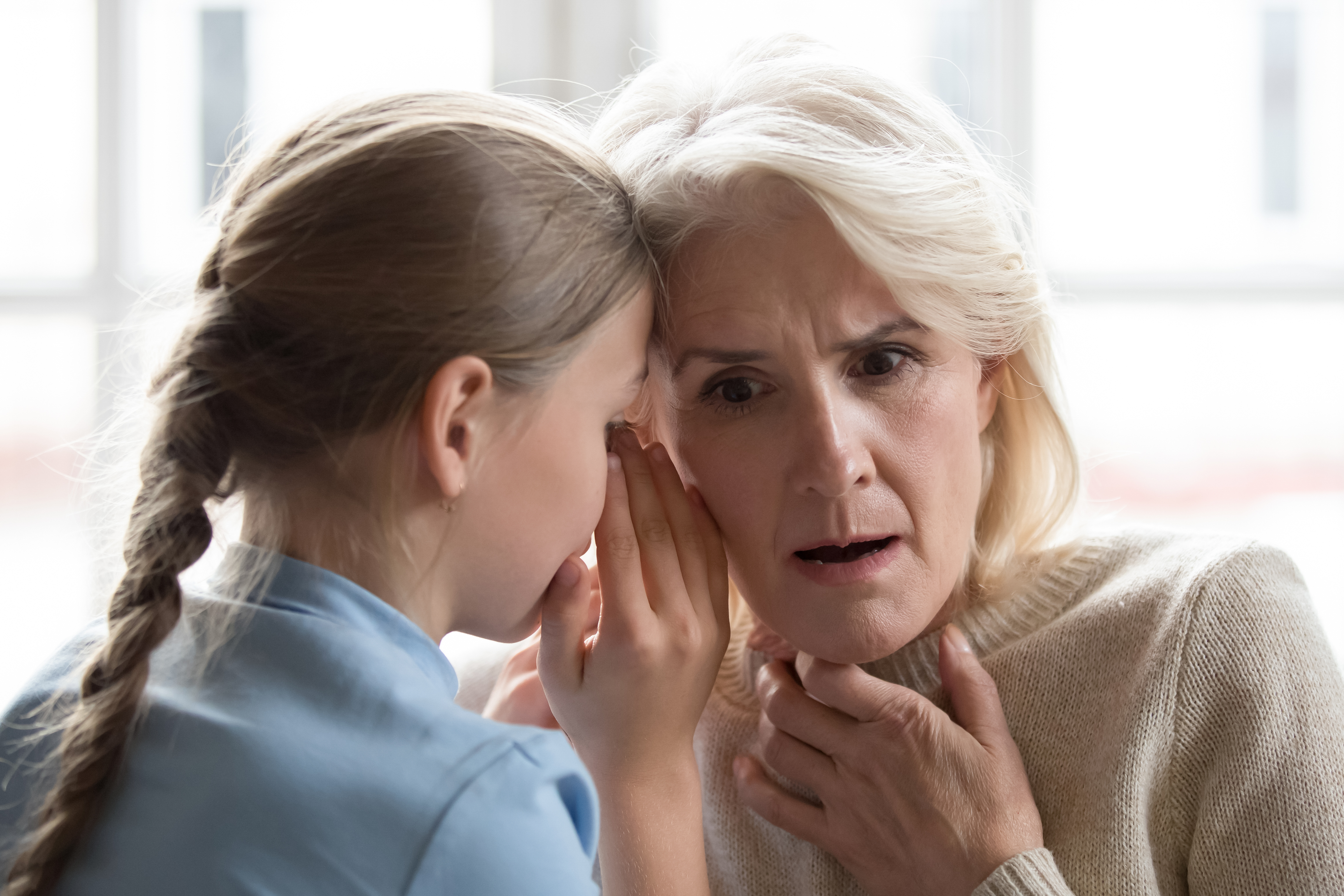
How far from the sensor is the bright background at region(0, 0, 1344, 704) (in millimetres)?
2496

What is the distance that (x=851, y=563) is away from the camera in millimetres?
1106

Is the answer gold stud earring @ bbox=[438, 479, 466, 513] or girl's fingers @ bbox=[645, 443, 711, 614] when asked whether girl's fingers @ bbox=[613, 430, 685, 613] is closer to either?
girl's fingers @ bbox=[645, 443, 711, 614]

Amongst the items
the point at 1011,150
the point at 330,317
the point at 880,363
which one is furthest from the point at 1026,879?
the point at 1011,150

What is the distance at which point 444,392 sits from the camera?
2.87 ft

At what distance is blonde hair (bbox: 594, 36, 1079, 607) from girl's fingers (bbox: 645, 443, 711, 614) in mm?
226

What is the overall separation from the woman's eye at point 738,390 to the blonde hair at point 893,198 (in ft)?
0.47

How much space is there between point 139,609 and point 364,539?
176 mm

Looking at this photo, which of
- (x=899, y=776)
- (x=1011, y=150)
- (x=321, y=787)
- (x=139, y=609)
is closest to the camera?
(x=321, y=787)

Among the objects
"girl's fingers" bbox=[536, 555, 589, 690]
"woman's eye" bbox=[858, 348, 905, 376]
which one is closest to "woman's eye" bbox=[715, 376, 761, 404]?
"woman's eye" bbox=[858, 348, 905, 376]

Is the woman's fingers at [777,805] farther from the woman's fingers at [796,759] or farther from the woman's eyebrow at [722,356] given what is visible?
the woman's eyebrow at [722,356]

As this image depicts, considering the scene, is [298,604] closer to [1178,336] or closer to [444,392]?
[444,392]

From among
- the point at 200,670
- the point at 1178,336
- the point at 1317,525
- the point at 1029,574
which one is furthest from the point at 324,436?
the point at 1317,525

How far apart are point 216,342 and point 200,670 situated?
10.3 inches

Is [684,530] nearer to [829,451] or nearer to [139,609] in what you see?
[829,451]
